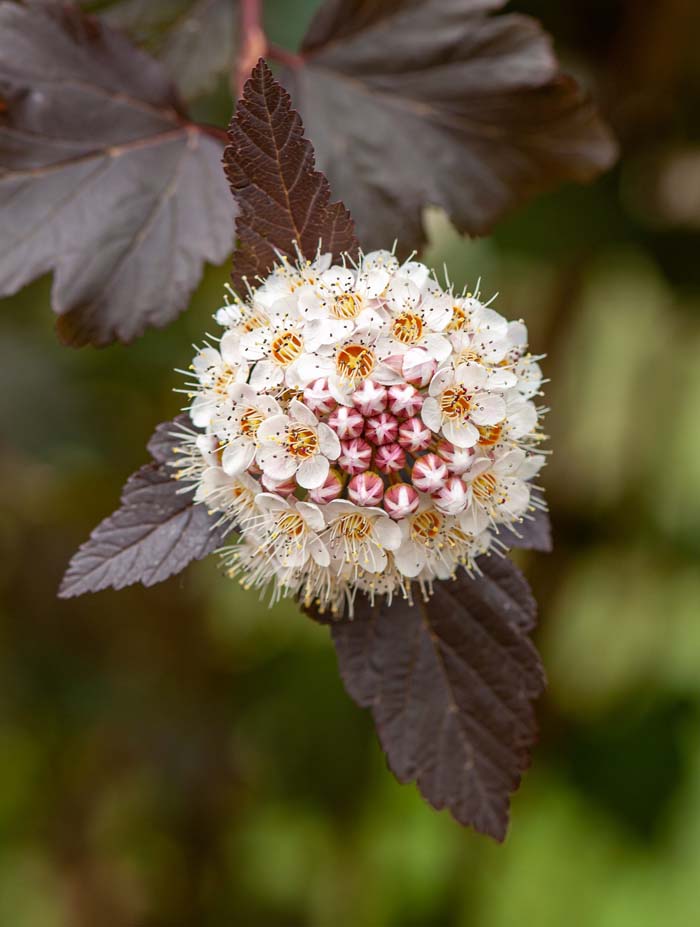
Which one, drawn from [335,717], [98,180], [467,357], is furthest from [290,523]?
[335,717]

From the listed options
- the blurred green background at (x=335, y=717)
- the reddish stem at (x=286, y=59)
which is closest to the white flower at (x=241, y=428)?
the reddish stem at (x=286, y=59)

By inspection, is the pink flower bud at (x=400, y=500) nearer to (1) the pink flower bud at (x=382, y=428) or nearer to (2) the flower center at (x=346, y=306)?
(1) the pink flower bud at (x=382, y=428)

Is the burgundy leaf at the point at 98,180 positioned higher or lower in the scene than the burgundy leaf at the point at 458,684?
higher

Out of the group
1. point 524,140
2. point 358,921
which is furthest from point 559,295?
point 358,921

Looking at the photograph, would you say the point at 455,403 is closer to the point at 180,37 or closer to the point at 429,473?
the point at 429,473

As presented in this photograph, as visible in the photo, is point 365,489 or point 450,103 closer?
point 365,489

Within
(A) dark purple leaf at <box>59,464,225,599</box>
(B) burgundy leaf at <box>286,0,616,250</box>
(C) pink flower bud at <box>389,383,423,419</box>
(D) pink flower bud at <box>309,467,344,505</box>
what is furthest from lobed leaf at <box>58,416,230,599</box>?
(B) burgundy leaf at <box>286,0,616,250</box>
